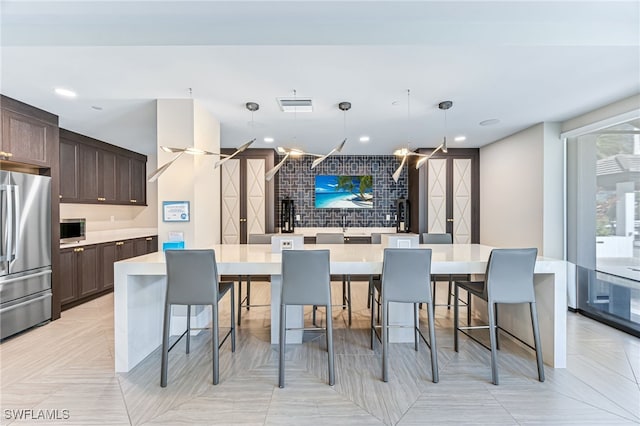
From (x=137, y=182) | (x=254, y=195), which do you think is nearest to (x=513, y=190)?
(x=254, y=195)

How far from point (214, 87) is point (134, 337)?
2402mm

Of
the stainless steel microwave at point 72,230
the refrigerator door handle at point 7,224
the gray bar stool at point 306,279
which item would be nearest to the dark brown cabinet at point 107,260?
the stainless steel microwave at point 72,230

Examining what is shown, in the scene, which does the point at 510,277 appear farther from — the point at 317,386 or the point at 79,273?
the point at 79,273

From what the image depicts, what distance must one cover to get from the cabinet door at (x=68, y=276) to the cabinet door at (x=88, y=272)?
7 centimetres

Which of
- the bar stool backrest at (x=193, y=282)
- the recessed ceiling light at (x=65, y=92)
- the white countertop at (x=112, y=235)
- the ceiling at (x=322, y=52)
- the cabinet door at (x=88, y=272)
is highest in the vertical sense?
the ceiling at (x=322, y=52)

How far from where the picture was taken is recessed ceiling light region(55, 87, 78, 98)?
2.76 metres

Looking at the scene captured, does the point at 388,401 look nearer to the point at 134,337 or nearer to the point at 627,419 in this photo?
the point at 627,419

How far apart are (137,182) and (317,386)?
5441 mm

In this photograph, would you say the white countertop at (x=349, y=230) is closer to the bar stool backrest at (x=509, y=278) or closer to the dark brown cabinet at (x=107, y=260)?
the dark brown cabinet at (x=107, y=260)

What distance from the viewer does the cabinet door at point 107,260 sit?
4.35 m

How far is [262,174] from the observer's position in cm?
539

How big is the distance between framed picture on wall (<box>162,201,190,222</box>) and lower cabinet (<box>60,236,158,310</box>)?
1836mm

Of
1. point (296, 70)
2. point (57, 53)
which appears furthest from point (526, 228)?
point (57, 53)

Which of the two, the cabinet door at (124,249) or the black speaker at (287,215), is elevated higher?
the black speaker at (287,215)
